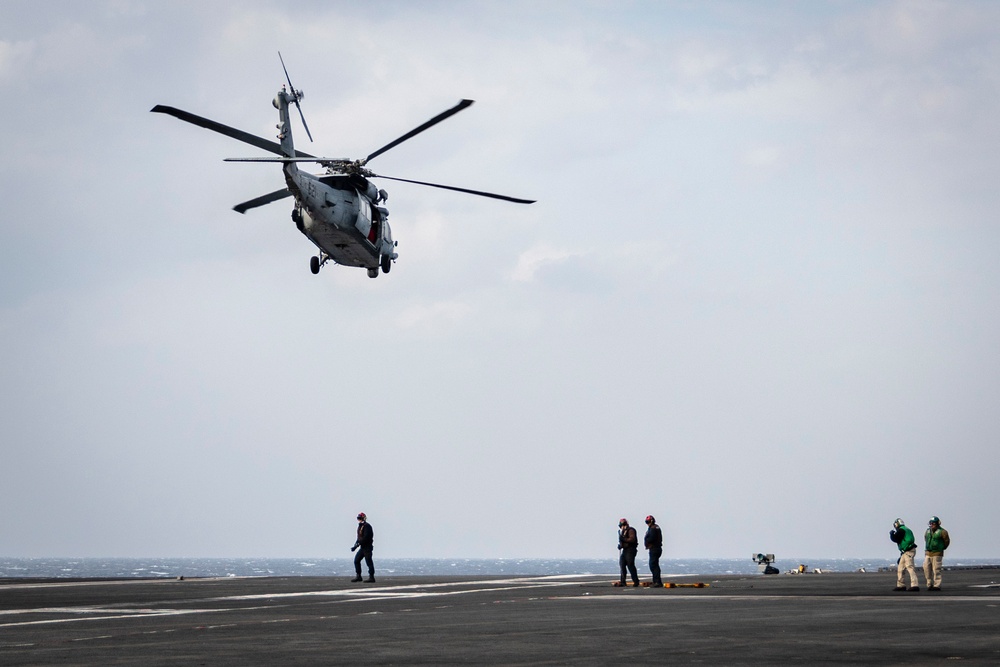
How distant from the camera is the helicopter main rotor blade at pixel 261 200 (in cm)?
4027

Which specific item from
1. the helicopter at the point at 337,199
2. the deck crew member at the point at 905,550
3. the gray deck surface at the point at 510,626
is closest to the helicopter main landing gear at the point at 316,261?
the helicopter at the point at 337,199

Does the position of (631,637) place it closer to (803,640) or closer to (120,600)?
(803,640)

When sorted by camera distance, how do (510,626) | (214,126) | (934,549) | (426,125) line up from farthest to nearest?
(426,125) < (214,126) < (934,549) < (510,626)

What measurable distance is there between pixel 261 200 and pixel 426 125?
7813mm

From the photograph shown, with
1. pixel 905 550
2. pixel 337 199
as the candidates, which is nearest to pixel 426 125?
pixel 337 199

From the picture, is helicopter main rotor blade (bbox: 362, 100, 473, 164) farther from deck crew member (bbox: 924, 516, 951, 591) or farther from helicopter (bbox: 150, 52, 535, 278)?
deck crew member (bbox: 924, 516, 951, 591)

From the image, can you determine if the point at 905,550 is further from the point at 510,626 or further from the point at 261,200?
the point at 261,200

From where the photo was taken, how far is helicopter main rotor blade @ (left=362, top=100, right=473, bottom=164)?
35312 mm

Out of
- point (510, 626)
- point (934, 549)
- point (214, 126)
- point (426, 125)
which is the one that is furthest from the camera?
point (426, 125)

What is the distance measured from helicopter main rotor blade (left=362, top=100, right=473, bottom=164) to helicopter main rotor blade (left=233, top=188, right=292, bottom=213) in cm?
303

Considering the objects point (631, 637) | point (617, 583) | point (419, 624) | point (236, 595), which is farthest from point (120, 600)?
point (631, 637)

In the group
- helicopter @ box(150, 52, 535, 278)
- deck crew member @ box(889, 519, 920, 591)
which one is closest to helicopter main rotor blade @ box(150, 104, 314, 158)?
helicopter @ box(150, 52, 535, 278)

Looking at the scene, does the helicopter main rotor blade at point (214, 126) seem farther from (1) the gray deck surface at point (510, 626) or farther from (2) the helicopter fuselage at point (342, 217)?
(1) the gray deck surface at point (510, 626)

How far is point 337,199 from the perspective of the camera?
3838 centimetres
